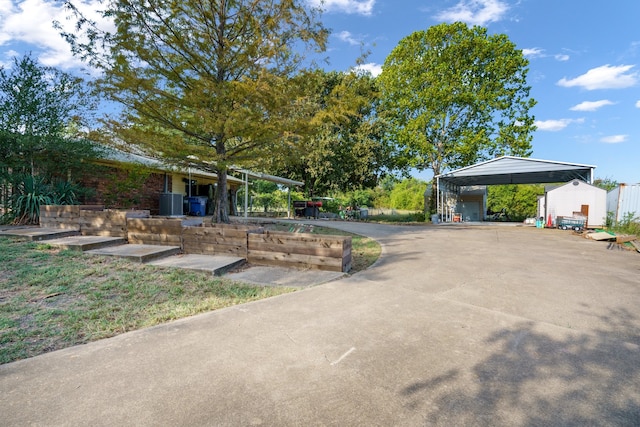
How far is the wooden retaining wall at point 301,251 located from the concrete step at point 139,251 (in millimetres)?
1586

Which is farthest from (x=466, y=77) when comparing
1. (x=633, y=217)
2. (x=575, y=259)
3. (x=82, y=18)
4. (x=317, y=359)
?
(x=317, y=359)

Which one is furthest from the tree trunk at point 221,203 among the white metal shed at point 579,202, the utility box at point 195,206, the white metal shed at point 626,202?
the white metal shed at point 626,202

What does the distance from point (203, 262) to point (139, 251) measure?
4.56 feet

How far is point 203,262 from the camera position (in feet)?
17.7

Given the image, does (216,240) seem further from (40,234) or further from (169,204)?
(169,204)

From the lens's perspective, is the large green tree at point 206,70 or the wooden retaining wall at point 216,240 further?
the large green tree at point 206,70

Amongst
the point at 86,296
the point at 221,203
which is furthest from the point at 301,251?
the point at 221,203

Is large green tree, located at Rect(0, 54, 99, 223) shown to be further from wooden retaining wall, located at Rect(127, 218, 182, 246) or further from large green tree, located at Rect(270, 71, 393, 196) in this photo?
large green tree, located at Rect(270, 71, 393, 196)

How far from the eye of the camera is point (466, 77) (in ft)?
68.2

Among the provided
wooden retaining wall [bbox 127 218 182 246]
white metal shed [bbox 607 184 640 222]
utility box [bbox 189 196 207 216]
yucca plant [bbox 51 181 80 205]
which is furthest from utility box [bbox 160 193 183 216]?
white metal shed [bbox 607 184 640 222]

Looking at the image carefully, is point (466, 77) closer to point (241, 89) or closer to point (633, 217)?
point (633, 217)

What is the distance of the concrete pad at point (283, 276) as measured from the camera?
15.1ft

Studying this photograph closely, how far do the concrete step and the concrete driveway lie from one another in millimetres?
2841

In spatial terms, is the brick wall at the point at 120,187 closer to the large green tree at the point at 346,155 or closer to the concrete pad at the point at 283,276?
the concrete pad at the point at 283,276
